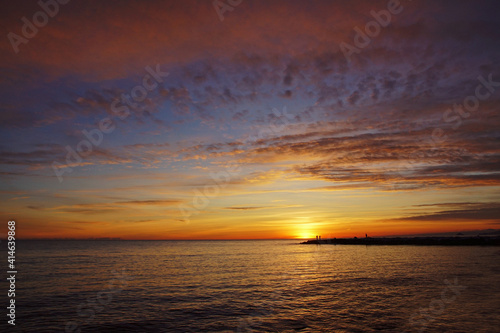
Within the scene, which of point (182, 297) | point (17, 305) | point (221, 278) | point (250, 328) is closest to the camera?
point (250, 328)

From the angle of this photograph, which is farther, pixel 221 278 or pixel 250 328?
pixel 221 278

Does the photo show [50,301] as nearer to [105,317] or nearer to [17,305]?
[17,305]

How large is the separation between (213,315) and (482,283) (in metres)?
27.0

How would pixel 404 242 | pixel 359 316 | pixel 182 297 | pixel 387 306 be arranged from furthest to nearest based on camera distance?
pixel 404 242 → pixel 182 297 → pixel 387 306 → pixel 359 316

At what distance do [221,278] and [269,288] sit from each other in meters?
9.31

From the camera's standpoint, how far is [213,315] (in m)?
21.6

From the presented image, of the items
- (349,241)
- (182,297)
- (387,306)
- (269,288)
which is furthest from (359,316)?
(349,241)

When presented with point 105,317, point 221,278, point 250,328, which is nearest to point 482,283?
point 250,328

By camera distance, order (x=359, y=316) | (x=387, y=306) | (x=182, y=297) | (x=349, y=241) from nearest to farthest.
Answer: (x=359, y=316) < (x=387, y=306) < (x=182, y=297) < (x=349, y=241)

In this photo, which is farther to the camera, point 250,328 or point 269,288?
point 269,288

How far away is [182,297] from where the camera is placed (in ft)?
90.6

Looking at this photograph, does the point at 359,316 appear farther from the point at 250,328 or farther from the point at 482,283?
the point at 482,283

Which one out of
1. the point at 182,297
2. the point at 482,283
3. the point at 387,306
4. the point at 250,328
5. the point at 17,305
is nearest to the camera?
the point at 250,328

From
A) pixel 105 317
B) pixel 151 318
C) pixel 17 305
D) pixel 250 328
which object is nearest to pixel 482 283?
pixel 250 328
